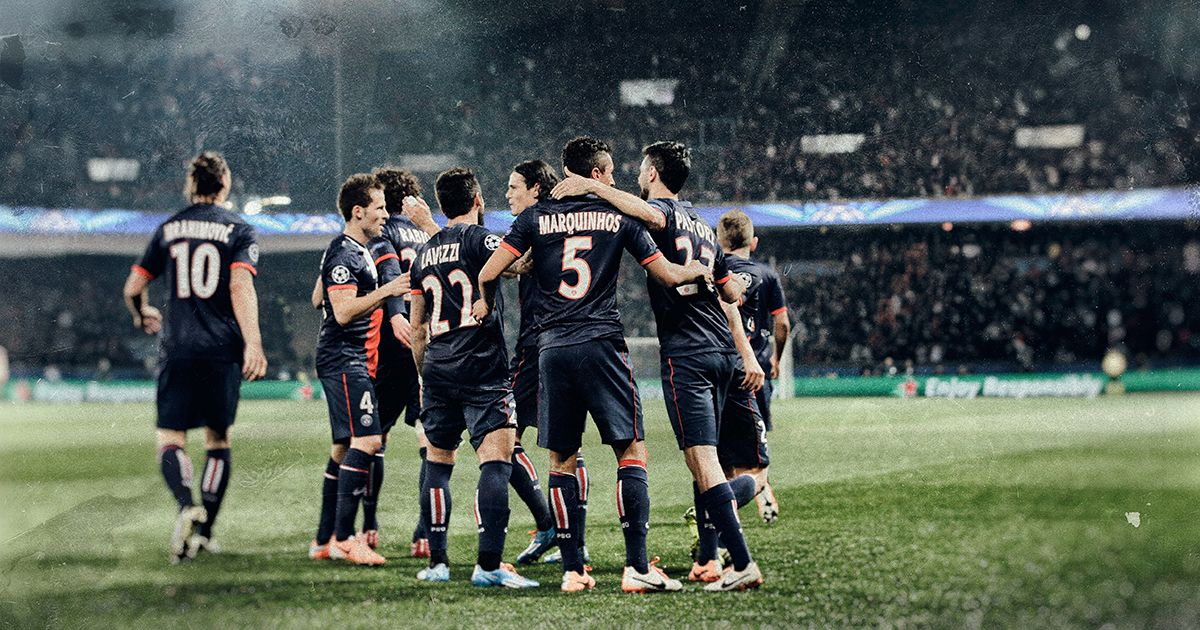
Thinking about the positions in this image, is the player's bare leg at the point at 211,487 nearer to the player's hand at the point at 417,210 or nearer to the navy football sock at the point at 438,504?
the navy football sock at the point at 438,504

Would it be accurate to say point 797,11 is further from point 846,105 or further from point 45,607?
point 45,607

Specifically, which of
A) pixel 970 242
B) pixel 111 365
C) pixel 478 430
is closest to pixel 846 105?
pixel 478 430

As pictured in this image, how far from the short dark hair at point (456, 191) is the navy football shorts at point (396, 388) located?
0.93 meters

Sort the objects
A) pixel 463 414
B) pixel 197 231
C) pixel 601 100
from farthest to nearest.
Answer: pixel 601 100
pixel 463 414
pixel 197 231

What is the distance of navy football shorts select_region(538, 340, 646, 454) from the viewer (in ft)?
12.3

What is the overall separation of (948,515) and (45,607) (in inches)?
161

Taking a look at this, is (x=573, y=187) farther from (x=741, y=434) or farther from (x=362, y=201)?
(x=741, y=434)

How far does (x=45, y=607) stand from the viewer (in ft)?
12.9

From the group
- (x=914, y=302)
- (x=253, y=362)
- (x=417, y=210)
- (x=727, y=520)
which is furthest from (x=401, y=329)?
(x=914, y=302)

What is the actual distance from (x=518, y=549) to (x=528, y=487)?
0.43 meters

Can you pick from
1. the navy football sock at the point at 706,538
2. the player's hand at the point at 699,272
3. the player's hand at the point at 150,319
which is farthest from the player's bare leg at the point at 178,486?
the player's hand at the point at 699,272

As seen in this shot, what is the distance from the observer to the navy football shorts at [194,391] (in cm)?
394

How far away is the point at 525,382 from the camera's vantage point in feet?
15.3

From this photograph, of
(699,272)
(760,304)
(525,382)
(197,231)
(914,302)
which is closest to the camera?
(699,272)
